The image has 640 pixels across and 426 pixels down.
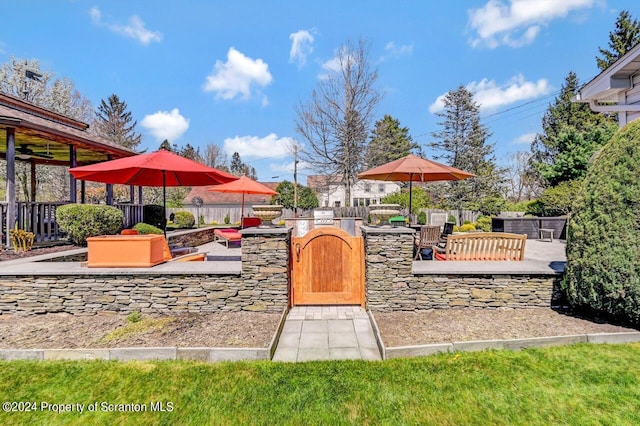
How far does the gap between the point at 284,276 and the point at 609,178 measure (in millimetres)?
4423

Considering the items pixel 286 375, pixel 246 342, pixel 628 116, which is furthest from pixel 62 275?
pixel 628 116

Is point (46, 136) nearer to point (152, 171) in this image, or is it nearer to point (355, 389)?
point (152, 171)

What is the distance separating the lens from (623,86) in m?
6.68

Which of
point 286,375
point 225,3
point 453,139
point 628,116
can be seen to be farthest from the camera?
point 453,139

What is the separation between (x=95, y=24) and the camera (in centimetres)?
990

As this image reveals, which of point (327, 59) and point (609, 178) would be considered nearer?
point (609, 178)

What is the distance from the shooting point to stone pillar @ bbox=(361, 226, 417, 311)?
464 centimetres

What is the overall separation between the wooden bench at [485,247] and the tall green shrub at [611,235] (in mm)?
1256

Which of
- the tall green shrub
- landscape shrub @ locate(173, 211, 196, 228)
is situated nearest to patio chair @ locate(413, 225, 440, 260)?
the tall green shrub

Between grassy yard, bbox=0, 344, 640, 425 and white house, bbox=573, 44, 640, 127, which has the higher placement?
white house, bbox=573, 44, 640, 127

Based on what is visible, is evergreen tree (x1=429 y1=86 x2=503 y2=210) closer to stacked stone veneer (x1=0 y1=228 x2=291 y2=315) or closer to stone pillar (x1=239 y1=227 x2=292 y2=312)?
stone pillar (x1=239 y1=227 x2=292 y2=312)

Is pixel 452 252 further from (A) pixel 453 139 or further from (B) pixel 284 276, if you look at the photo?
(A) pixel 453 139

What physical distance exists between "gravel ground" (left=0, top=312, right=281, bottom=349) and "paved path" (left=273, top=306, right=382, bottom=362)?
0.85 feet

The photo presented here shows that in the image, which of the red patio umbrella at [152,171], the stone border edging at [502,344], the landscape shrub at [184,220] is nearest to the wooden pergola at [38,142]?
the red patio umbrella at [152,171]
